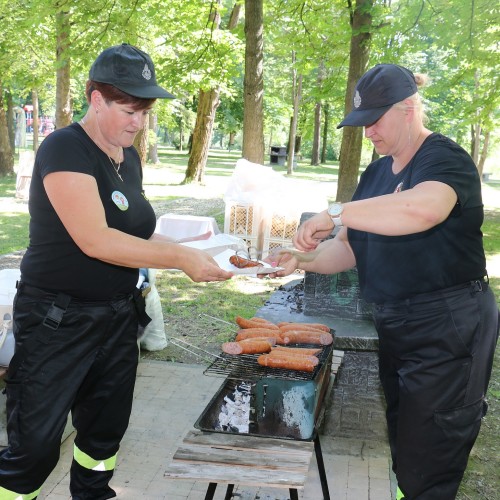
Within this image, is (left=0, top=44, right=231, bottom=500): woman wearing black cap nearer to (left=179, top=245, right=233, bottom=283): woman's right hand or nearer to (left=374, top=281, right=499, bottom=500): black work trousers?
(left=179, top=245, right=233, bottom=283): woman's right hand

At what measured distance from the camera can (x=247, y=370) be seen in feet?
10.6

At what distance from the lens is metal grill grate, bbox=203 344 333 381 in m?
3.12

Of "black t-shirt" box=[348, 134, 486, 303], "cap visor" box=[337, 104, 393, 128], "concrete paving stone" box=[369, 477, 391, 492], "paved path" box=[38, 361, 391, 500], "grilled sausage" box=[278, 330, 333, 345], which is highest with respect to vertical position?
"cap visor" box=[337, 104, 393, 128]

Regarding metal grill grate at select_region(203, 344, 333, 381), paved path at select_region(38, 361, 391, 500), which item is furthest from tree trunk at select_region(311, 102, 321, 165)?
metal grill grate at select_region(203, 344, 333, 381)

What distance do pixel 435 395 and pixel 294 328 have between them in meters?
1.33

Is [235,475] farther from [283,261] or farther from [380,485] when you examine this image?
[380,485]

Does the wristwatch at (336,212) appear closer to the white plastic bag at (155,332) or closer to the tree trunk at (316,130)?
the white plastic bag at (155,332)

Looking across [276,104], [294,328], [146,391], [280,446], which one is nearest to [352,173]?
[146,391]

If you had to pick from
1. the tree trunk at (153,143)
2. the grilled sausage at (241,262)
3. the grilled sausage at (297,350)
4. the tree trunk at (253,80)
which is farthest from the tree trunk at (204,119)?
the grilled sausage at (297,350)

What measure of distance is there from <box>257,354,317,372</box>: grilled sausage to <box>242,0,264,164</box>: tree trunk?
320 inches

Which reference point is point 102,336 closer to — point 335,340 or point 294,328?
point 294,328

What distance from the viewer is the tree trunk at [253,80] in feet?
35.0

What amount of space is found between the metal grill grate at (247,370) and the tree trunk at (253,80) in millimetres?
8006

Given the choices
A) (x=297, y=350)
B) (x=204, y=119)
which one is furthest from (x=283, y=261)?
(x=204, y=119)
